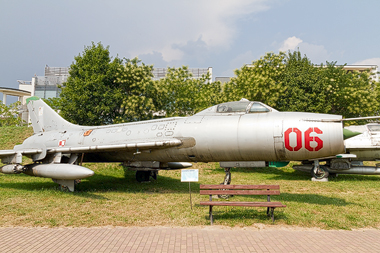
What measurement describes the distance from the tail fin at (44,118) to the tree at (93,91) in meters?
7.45

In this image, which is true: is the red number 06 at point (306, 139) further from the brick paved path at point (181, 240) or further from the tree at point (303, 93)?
the tree at point (303, 93)

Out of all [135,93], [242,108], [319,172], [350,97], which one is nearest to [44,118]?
[135,93]

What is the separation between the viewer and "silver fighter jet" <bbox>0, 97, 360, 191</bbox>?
8.02m

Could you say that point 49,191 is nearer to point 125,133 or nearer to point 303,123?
point 125,133

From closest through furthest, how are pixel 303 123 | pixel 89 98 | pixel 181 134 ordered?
pixel 303 123, pixel 181 134, pixel 89 98

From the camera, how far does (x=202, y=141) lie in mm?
9273

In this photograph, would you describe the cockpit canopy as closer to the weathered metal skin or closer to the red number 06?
the weathered metal skin

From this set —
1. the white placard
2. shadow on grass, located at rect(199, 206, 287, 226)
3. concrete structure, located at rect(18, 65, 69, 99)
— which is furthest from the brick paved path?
concrete structure, located at rect(18, 65, 69, 99)

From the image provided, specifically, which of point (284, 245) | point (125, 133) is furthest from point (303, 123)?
point (125, 133)

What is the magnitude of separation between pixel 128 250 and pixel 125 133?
673cm

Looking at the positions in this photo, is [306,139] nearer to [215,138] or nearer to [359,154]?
[215,138]

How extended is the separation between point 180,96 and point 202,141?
1653cm

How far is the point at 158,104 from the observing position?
79.1ft

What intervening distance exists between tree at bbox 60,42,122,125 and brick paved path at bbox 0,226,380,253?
17.2 m
